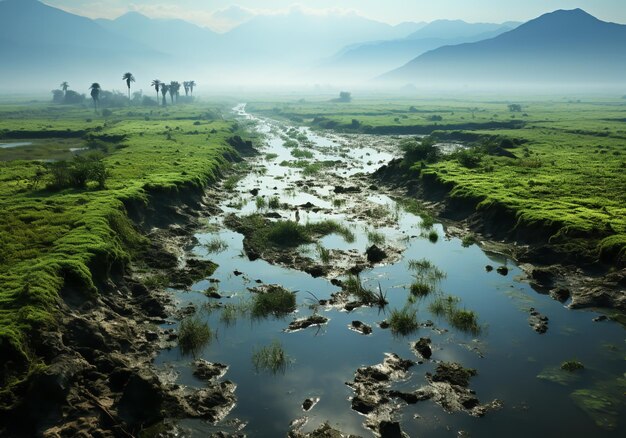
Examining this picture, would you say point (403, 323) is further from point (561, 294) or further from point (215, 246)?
point (215, 246)

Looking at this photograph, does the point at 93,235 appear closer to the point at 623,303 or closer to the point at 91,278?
the point at 91,278

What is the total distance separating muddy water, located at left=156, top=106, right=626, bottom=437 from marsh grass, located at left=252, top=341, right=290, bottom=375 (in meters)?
0.33

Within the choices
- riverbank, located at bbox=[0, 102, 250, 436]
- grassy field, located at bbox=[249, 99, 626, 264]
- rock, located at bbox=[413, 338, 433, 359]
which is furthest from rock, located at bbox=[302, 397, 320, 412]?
grassy field, located at bbox=[249, 99, 626, 264]

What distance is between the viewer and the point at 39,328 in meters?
22.6

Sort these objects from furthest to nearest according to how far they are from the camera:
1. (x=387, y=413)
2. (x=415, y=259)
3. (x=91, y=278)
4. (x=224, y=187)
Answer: (x=224, y=187), (x=415, y=259), (x=91, y=278), (x=387, y=413)

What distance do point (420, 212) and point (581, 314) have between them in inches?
1070

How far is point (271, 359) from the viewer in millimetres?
25438

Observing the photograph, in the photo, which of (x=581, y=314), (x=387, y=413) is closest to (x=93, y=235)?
(x=387, y=413)

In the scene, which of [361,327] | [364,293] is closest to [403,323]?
[361,327]

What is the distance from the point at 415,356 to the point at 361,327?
164 inches

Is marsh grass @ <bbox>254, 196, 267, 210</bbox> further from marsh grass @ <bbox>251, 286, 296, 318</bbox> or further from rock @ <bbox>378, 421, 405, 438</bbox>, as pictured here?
rock @ <bbox>378, 421, 405, 438</bbox>

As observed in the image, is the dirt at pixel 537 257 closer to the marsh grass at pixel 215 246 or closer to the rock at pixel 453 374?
the rock at pixel 453 374

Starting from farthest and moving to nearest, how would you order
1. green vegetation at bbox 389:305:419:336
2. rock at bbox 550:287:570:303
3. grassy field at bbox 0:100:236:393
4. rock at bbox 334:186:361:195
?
rock at bbox 334:186:361:195 < rock at bbox 550:287:570:303 < green vegetation at bbox 389:305:419:336 < grassy field at bbox 0:100:236:393

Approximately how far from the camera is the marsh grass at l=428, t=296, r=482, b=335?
2912 centimetres
